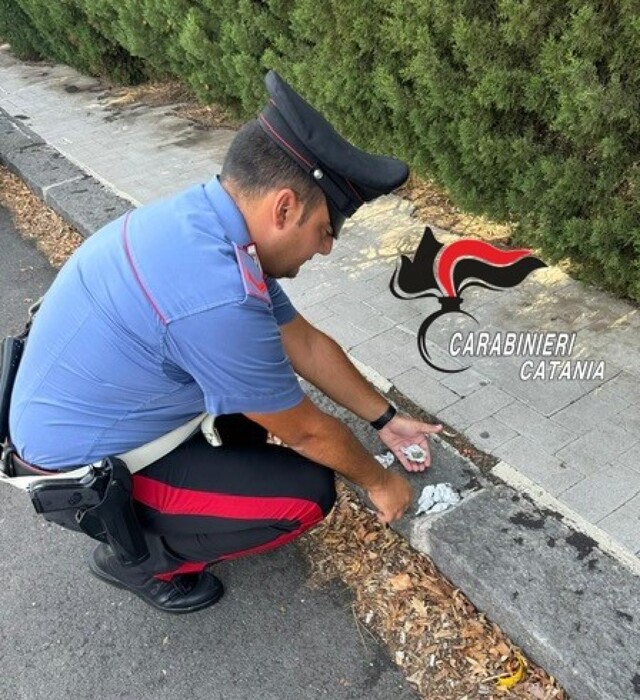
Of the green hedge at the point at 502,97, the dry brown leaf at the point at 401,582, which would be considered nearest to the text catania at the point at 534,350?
the green hedge at the point at 502,97

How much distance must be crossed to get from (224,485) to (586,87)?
2.19 meters

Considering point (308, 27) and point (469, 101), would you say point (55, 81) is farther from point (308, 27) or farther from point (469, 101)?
point (469, 101)

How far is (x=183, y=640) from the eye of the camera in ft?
8.21

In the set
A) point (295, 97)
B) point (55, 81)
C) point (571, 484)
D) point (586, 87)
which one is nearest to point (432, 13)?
point (586, 87)

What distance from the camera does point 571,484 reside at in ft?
8.64

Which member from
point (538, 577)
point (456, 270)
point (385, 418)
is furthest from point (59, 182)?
point (538, 577)

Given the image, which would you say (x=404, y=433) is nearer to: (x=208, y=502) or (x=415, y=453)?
(x=415, y=453)

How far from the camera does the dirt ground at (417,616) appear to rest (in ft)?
7.26

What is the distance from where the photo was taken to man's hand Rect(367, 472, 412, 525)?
2.39 metres

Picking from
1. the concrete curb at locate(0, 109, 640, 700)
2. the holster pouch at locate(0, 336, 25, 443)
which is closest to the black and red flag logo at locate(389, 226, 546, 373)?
the concrete curb at locate(0, 109, 640, 700)

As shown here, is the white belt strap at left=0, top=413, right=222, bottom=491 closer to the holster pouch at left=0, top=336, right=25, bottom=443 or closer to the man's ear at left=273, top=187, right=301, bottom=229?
the holster pouch at left=0, top=336, right=25, bottom=443

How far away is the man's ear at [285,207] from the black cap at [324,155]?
0.07 metres

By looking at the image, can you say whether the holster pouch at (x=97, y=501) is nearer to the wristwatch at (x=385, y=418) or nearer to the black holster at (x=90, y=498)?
the black holster at (x=90, y=498)

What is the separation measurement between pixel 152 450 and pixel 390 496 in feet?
2.59
